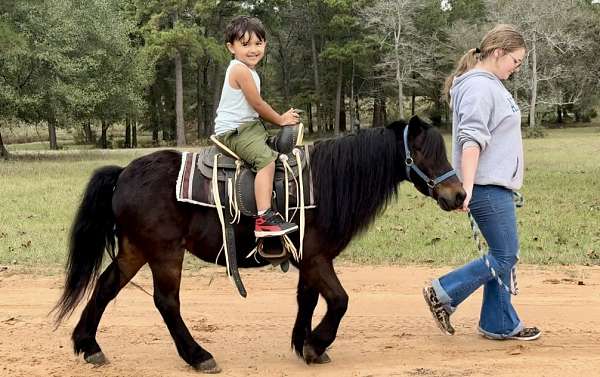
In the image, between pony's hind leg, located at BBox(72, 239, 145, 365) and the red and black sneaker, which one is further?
pony's hind leg, located at BBox(72, 239, 145, 365)

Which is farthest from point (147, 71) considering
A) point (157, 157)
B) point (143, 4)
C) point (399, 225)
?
point (157, 157)

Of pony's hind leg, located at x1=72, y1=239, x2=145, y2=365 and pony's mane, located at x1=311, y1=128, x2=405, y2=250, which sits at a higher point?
pony's mane, located at x1=311, y1=128, x2=405, y2=250

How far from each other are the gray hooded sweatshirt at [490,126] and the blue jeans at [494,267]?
0.12 metres

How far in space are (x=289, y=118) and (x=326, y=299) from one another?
1.27 meters

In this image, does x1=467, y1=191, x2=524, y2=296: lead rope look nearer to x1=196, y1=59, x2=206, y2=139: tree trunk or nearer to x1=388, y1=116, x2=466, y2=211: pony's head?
x1=388, y1=116, x2=466, y2=211: pony's head

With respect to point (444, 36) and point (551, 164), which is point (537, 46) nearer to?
point (444, 36)

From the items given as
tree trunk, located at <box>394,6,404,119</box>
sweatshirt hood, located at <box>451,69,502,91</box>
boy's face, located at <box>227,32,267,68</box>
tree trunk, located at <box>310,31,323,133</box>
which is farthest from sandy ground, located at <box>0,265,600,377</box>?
tree trunk, located at <box>310,31,323,133</box>

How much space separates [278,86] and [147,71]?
2247cm

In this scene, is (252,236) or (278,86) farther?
(278,86)

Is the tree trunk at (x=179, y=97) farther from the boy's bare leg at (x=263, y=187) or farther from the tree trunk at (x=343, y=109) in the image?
the boy's bare leg at (x=263, y=187)

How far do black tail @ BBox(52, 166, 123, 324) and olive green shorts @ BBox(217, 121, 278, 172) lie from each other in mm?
934

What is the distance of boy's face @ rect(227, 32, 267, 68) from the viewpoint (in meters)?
4.16

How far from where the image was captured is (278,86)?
5481cm

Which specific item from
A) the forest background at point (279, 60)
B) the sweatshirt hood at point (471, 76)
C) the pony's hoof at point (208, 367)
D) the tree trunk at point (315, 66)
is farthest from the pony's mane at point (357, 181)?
the tree trunk at point (315, 66)
